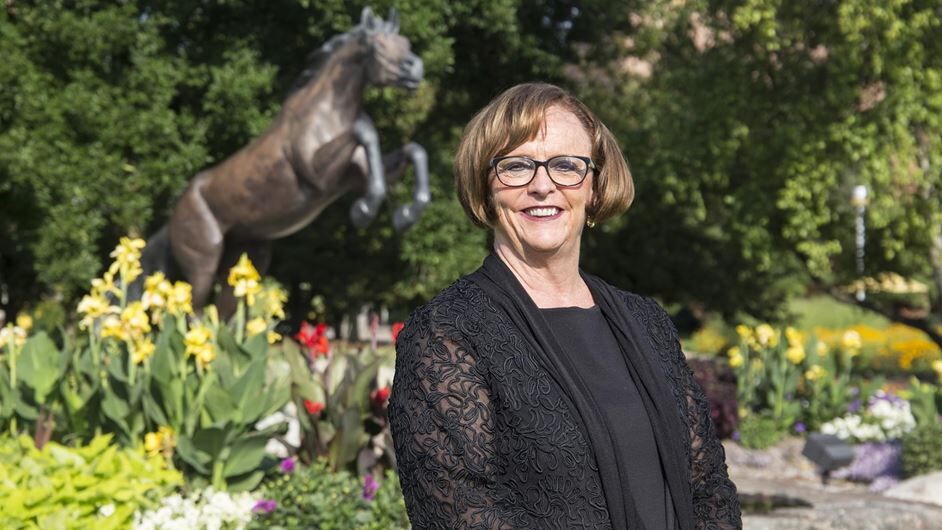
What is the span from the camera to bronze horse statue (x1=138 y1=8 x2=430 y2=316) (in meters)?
9.28

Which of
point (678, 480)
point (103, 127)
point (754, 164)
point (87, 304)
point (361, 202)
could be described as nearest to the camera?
point (678, 480)

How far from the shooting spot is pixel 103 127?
14953 mm

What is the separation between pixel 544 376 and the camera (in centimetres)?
207

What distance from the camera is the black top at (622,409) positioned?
213 centimetres

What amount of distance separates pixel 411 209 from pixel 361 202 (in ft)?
1.71

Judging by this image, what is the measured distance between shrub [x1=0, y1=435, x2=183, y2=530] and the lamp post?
39.1 ft

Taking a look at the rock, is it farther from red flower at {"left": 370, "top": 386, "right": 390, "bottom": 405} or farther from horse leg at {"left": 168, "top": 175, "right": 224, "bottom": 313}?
horse leg at {"left": 168, "top": 175, "right": 224, "bottom": 313}

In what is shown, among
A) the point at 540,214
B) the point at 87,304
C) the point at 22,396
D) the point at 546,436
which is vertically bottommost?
the point at 22,396

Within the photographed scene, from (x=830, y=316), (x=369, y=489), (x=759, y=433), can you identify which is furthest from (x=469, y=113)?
(x=830, y=316)

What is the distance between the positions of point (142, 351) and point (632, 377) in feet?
11.6

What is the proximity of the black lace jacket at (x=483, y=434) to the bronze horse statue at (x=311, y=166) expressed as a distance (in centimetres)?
726

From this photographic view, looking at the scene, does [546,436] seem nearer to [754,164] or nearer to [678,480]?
[678,480]

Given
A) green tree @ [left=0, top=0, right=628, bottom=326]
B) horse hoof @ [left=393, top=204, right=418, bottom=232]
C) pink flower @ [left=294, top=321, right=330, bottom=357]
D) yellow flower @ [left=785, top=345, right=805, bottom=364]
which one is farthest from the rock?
green tree @ [left=0, top=0, right=628, bottom=326]

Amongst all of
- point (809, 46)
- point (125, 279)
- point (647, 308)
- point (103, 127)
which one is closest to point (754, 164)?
point (809, 46)
